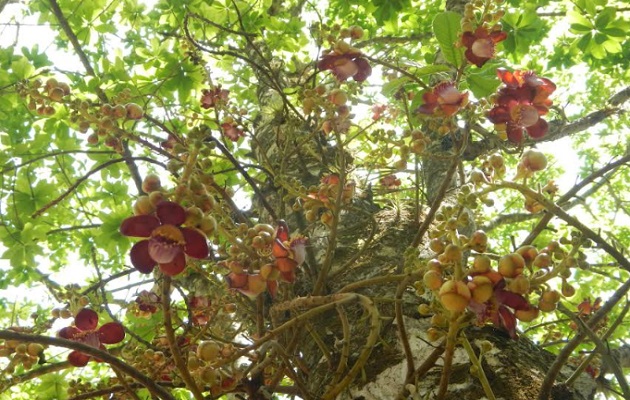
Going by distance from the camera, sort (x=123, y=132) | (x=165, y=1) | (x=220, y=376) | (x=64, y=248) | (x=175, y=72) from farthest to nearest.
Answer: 1. (x=64, y=248)
2. (x=165, y=1)
3. (x=175, y=72)
4. (x=123, y=132)
5. (x=220, y=376)

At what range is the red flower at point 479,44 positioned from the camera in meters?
1.26

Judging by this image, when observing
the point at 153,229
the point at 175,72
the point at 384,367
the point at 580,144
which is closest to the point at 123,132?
the point at 153,229

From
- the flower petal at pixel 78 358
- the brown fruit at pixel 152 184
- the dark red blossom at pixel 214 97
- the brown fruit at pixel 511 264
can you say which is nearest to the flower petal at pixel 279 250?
the brown fruit at pixel 152 184

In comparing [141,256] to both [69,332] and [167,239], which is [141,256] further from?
[69,332]

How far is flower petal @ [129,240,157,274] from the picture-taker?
3.03ft

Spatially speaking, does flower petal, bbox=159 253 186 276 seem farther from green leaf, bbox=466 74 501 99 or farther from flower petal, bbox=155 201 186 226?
green leaf, bbox=466 74 501 99

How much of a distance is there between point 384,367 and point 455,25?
80cm

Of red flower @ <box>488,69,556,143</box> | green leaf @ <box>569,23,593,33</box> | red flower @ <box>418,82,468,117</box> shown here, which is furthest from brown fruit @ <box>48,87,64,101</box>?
green leaf @ <box>569,23,593,33</box>

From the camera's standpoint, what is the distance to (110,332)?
4.19 feet

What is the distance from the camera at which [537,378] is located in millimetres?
1217

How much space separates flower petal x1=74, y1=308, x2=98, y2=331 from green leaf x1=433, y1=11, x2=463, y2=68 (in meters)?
0.99

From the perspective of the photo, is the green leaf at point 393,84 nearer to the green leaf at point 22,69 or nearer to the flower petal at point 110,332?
the flower petal at point 110,332

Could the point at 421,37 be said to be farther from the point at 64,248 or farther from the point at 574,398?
the point at 574,398

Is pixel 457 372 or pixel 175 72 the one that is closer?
pixel 457 372
